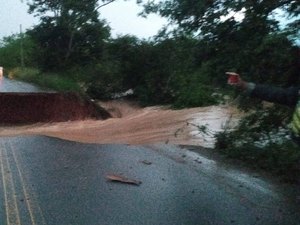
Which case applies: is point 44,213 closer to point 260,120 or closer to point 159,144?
point 260,120

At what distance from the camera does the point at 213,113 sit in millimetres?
17078

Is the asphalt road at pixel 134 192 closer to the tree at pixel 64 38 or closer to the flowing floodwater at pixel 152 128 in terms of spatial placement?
the flowing floodwater at pixel 152 128

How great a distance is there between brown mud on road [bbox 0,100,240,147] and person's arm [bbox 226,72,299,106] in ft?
18.3

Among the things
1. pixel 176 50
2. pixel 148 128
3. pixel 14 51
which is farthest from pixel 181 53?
pixel 14 51

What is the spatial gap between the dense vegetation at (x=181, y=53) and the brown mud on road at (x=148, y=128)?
3.55 feet

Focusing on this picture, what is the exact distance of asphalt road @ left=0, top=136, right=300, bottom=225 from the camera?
510 centimetres

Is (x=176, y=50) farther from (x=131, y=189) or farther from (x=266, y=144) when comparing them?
(x=131, y=189)

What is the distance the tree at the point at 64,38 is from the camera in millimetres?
36250

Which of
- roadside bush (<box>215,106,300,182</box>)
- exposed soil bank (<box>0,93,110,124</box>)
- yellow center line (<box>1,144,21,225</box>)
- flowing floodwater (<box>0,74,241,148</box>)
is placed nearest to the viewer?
yellow center line (<box>1,144,21,225</box>)

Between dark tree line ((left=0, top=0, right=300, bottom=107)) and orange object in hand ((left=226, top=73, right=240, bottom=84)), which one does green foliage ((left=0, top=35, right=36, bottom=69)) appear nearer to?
dark tree line ((left=0, top=0, right=300, bottom=107))

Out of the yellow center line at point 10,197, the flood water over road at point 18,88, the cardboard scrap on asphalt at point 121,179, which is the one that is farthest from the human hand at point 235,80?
the flood water over road at point 18,88

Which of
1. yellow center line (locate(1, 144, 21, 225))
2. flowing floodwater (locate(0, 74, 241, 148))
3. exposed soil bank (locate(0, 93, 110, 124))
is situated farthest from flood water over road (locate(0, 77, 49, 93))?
yellow center line (locate(1, 144, 21, 225))

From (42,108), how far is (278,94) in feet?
52.9

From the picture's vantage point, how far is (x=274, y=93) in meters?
4.50
